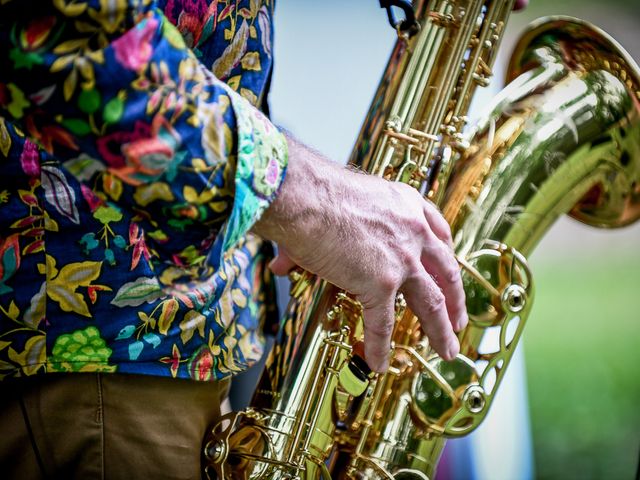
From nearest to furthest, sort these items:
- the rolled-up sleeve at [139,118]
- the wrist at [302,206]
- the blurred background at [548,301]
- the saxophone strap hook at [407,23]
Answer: the rolled-up sleeve at [139,118], the wrist at [302,206], the saxophone strap hook at [407,23], the blurred background at [548,301]

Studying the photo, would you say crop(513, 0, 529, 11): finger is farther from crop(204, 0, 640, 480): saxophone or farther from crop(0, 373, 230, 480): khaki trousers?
crop(0, 373, 230, 480): khaki trousers

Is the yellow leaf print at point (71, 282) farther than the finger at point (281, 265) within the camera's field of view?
No

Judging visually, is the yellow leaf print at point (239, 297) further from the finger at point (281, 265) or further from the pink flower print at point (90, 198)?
the pink flower print at point (90, 198)

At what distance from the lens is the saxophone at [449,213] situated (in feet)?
2.99

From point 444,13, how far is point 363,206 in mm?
491

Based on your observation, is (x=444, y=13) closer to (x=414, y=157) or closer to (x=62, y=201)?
(x=414, y=157)

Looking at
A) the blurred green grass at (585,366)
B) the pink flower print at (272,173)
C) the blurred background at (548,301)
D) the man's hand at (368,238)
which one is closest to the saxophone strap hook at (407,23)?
the man's hand at (368,238)

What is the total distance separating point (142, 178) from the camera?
22.4 inches

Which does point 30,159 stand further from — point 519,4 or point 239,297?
point 519,4

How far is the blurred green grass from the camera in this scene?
9.53 feet

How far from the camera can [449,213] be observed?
105cm

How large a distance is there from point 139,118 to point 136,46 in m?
0.06

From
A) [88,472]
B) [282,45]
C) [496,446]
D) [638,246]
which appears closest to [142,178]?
[88,472]

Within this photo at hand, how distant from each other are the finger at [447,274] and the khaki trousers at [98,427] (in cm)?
32
